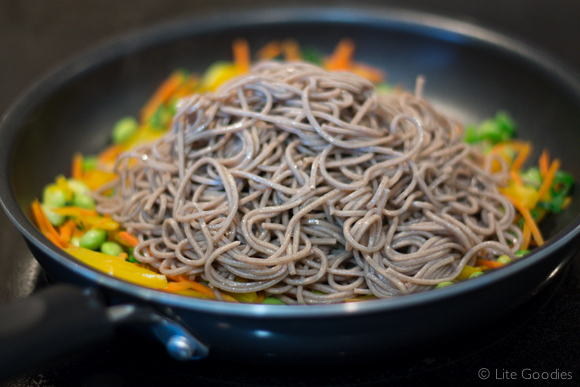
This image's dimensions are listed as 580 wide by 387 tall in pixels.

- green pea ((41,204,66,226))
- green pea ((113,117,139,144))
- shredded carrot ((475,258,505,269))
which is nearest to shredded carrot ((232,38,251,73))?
green pea ((113,117,139,144))

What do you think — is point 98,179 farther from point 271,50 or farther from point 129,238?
point 271,50

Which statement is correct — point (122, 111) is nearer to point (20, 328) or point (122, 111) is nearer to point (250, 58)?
point (250, 58)

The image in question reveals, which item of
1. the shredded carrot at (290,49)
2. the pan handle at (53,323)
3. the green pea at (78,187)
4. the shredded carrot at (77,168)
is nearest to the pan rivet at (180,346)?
the pan handle at (53,323)

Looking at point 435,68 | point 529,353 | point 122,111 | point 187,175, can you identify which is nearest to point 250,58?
point 122,111

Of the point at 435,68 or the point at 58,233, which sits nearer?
the point at 58,233

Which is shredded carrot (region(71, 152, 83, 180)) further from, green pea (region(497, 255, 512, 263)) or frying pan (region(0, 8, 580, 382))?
green pea (region(497, 255, 512, 263))

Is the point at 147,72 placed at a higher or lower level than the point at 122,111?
higher
